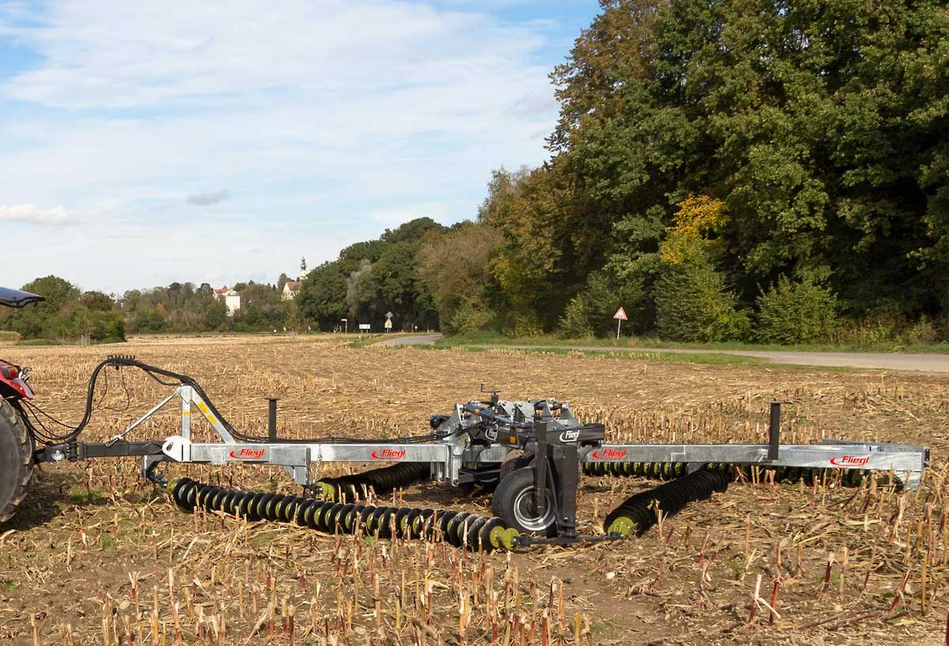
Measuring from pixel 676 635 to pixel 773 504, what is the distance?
3765 mm

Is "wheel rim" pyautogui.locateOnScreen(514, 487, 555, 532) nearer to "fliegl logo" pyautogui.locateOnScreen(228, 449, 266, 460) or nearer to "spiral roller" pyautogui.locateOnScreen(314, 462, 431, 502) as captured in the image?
"spiral roller" pyautogui.locateOnScreen(314, 462, 431, 502)

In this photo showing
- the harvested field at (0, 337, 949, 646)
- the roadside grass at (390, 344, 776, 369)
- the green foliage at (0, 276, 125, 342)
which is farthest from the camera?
the green foliage at (0, 276, 125, 342)

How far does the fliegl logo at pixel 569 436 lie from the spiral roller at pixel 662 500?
703 millimetres

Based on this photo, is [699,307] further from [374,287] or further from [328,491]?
[374,287]

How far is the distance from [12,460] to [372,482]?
11.1 ft

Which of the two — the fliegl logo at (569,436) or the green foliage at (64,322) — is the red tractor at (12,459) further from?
the green foliage at (64,322)

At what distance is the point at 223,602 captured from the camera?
5.76 m

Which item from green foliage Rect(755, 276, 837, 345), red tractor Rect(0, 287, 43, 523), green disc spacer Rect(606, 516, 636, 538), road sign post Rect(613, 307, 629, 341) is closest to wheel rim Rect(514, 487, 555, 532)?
green disc spacer Rect(606, 516, 636, 538)

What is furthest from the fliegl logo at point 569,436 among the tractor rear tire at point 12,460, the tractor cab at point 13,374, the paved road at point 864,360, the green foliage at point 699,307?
the green foliage at point 699,307

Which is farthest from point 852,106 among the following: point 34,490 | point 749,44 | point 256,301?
point 256,301

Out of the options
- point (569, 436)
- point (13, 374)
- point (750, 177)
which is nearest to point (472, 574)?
point (569, 436)

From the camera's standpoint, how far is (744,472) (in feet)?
33.0

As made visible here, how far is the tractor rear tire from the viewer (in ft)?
24.9

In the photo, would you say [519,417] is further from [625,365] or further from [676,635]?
[625,365]
